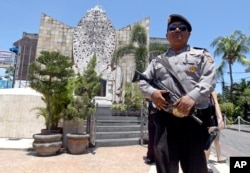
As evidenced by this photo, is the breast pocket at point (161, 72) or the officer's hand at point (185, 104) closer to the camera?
the officer's hand at point (185, 104)

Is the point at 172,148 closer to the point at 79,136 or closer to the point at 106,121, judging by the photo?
the point at 79,136

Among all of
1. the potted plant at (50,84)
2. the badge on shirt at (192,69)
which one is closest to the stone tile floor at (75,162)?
the potted plant at (50,84)

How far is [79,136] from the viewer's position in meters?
5.16

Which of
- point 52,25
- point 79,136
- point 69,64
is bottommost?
point 79,136

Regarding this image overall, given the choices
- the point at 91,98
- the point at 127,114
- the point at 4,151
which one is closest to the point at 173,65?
the point at 91,98

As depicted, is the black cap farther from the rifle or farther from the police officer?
the rifle

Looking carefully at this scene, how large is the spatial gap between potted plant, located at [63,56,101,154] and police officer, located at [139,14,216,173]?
12.5ft

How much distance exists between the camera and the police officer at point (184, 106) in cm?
145

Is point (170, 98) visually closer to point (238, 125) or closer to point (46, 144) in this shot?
point (46, 144)

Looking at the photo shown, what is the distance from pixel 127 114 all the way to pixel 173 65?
765 cm

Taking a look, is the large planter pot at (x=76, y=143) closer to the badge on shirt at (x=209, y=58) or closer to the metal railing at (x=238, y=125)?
the badge on shirt at (x=209, y=58)

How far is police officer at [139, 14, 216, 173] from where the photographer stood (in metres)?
1.45

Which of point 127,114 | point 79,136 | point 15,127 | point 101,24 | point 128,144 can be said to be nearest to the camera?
point 79,136

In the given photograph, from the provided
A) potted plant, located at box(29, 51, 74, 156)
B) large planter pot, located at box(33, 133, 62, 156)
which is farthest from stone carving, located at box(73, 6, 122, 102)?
large planter pot, located at box(33, 133, 62, 156)
